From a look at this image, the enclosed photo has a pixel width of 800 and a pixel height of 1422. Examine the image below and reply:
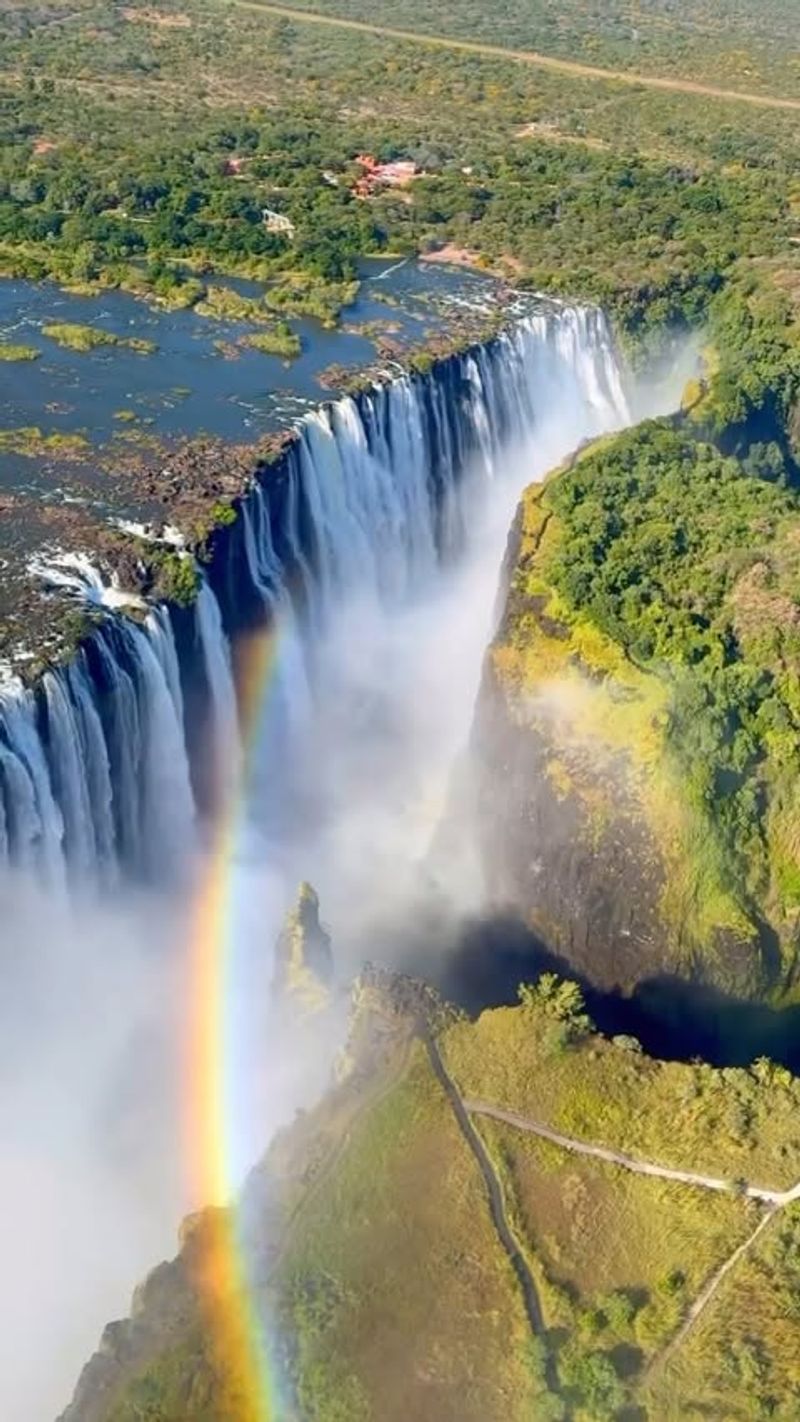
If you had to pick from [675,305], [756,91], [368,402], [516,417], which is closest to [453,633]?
[368,402]

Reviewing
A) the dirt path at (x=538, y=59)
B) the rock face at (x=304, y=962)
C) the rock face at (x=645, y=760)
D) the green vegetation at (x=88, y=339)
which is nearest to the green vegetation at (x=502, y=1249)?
the rock face at (x=304, y=962)

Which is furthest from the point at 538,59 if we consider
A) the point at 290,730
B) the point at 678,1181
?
the point at 678,1181

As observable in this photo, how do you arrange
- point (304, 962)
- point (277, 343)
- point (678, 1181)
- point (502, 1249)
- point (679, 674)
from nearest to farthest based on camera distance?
1. point (502, 1249)
2. point (678, 1181)
3. point (304, 962)
4. point (679, 674)
5. point (277, 343)

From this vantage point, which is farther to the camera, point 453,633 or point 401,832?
point 453,633

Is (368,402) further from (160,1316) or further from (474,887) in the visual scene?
(160,1316)

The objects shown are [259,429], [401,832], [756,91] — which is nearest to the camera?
[401,832]

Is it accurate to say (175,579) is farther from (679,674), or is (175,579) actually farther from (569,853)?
(679,674)

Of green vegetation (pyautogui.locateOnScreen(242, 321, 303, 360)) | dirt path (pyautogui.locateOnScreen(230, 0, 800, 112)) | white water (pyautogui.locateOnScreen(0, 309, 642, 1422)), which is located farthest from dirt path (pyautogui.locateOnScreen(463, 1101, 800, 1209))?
dirt path (pyautogui.locateOnScreen(230, 0, 800, 112))
